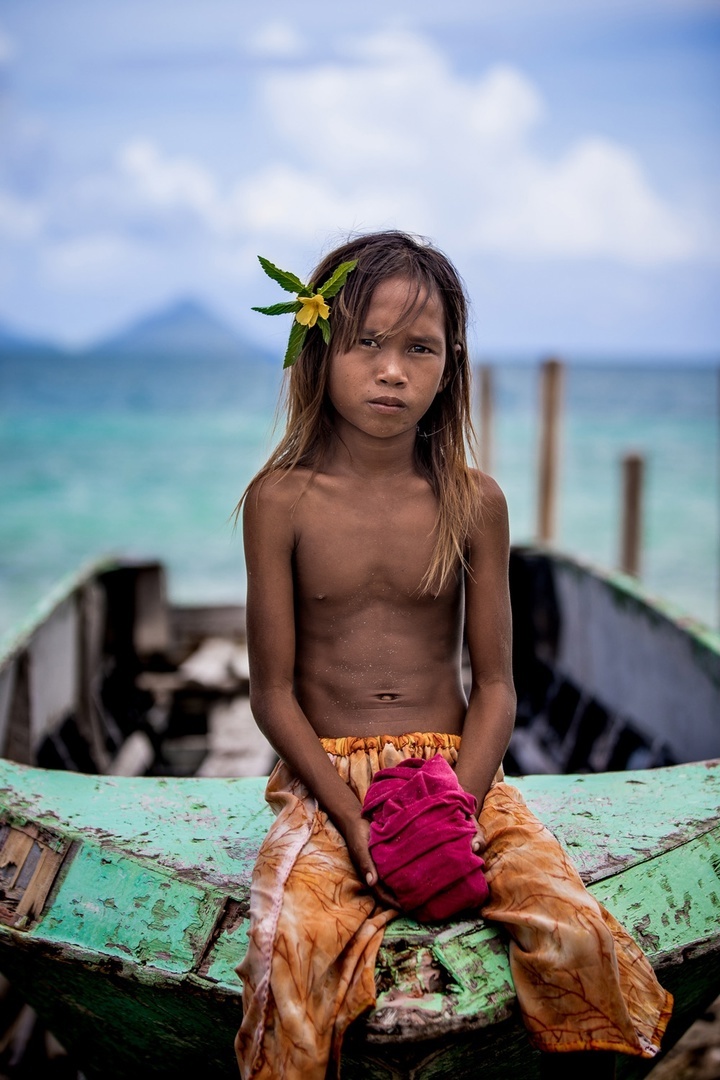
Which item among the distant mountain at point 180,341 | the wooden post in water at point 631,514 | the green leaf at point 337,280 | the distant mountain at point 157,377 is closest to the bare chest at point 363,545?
the green leaf at point 337,280

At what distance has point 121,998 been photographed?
178cm

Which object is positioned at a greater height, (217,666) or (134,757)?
(217,666)

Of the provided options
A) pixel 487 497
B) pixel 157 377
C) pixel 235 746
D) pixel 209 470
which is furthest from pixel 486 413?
pixel 157 377

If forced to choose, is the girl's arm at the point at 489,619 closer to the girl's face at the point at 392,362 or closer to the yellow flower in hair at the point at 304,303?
the girl's face at the point at 392,362

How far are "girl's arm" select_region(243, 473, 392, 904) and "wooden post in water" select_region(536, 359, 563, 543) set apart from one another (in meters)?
6.58

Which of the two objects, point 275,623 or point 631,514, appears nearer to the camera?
point 275,623

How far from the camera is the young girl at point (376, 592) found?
1.55m

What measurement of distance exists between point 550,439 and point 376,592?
6602 mm

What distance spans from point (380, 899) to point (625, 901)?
1.45 ft

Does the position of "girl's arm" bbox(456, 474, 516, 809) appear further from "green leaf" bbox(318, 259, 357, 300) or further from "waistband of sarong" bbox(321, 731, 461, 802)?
"green leaf" bbox(318, 259, 357, 300)

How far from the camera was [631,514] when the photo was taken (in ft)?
24.5

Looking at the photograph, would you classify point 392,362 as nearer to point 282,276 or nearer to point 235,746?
point 282,276

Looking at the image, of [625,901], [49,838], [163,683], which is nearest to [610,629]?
[163,683]

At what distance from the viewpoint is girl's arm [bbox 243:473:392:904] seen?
66.8 inches
